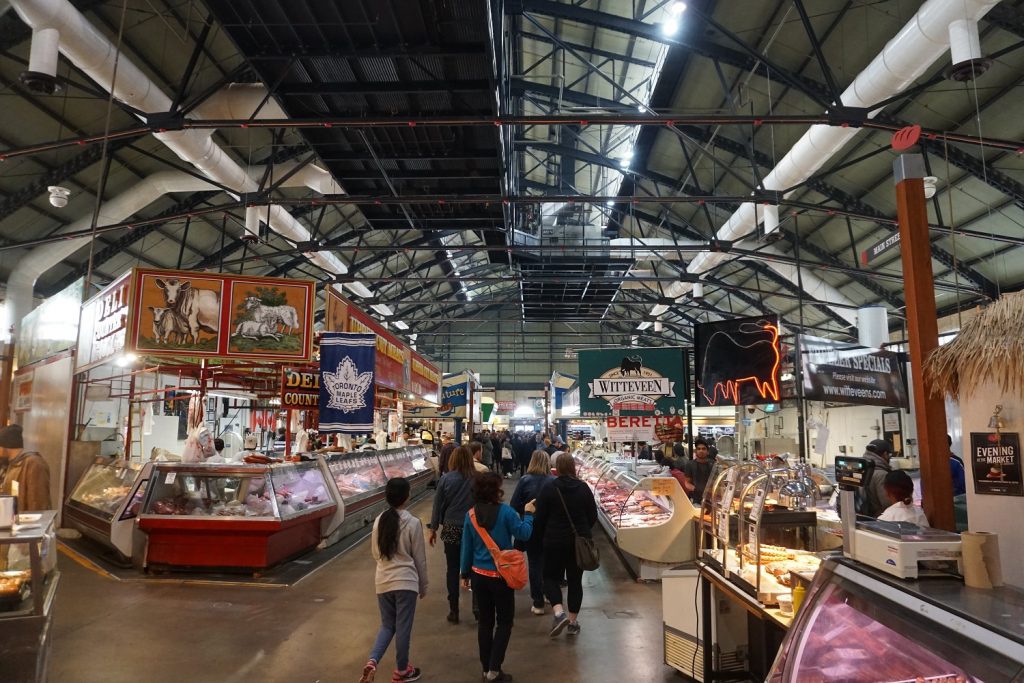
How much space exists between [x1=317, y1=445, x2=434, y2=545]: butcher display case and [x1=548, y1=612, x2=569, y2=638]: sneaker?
14.2ft

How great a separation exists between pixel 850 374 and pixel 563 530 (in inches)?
Result: 126

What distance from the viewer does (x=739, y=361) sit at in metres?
6.67

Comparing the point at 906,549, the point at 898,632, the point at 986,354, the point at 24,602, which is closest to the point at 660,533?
the point at 986,354

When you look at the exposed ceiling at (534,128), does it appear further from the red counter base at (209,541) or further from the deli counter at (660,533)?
the deli counter at (660,533)

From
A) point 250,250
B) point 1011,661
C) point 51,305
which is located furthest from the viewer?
point 250,250

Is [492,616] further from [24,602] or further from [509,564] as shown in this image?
[24,602]

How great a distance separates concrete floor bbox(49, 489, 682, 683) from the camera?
438 centimetres

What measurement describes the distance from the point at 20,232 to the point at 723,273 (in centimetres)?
1942

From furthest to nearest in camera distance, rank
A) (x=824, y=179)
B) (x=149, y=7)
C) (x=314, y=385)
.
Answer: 1. (x=824, y=179)
2. (x=314, y=385)
3. (x=149, y=7)

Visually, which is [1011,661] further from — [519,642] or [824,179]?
[824,179]

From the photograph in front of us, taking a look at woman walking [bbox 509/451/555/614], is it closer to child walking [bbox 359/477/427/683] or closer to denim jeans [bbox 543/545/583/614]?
denim jeans [bbox 543/545/583/614]

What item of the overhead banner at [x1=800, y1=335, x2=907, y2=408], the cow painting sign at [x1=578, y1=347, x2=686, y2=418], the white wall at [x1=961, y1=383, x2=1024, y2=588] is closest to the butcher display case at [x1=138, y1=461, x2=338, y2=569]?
the cow painting sign at [x1=578, y1=347, x2=686, y2=418]

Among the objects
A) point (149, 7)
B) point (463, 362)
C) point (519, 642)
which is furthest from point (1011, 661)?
point (463, 362)

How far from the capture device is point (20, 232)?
1351 cm
